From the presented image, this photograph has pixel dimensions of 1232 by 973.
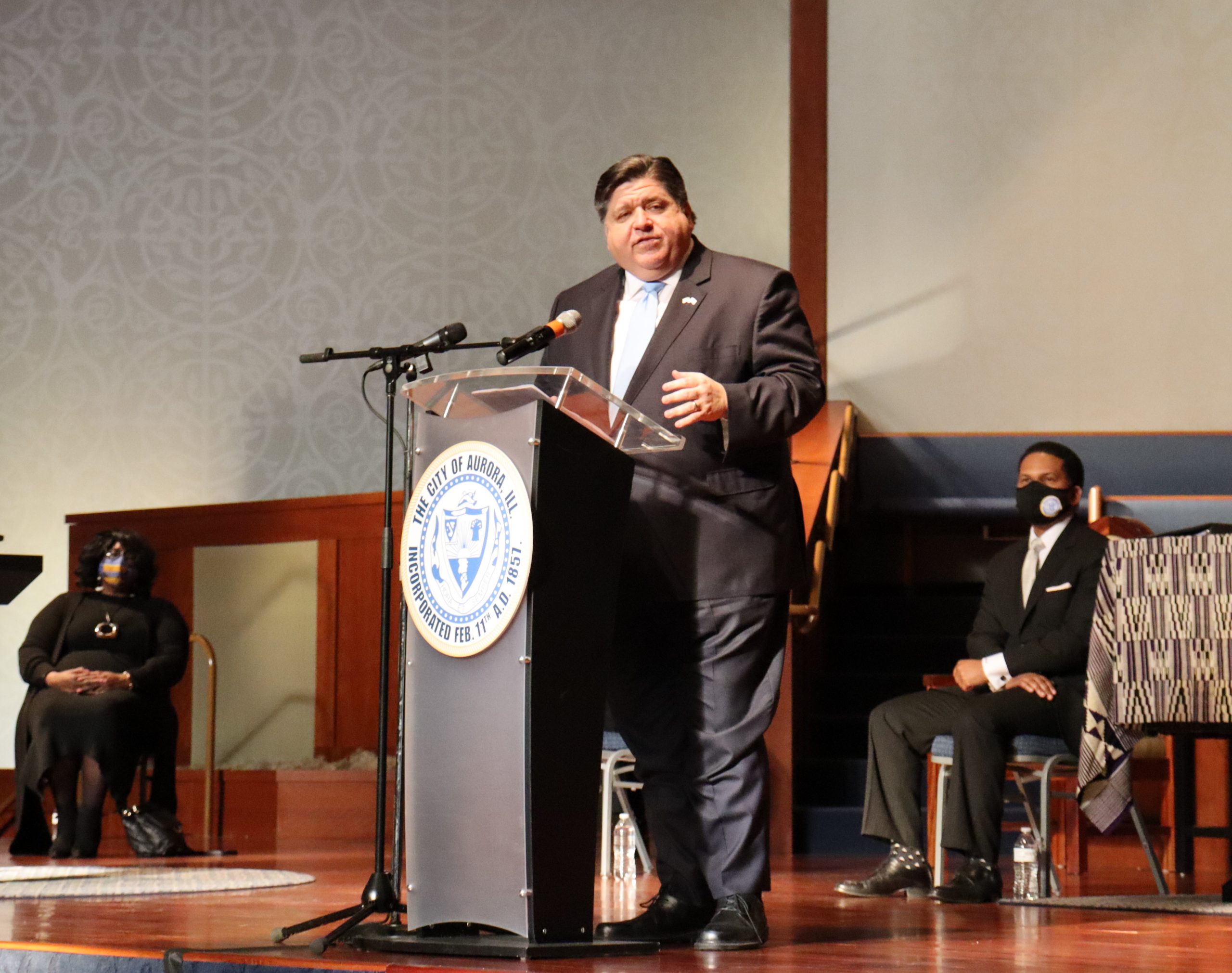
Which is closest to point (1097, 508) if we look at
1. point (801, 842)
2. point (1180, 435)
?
point (1180, 435)

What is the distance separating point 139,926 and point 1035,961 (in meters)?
1.41

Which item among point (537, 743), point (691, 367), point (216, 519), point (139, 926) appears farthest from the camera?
point (216, 519)

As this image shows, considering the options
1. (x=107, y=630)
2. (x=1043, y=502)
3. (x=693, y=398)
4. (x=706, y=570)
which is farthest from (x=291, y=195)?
(x=693, y=398)

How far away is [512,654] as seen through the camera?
6.64ft

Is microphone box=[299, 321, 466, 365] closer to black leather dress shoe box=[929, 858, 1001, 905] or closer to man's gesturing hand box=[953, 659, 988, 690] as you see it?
black leather dress shoe box=[929, 858, 1001, 905]

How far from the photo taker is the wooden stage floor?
6.82 ft

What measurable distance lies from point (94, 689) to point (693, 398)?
3.43m

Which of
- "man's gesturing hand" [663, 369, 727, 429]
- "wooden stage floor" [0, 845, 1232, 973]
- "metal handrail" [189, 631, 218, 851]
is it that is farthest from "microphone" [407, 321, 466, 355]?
"metal handrail" [189, 631, 218, 851]

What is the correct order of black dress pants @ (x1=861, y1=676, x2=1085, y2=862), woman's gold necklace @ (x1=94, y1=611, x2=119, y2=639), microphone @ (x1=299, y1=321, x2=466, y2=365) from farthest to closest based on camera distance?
woman's gold necklace @ (x1=94, y1=611, x2=119, y2=639)
black dress pants @ (x1=861, y1=676, x2=1085, y2=862)
microphone @ (x1=299, y1=321, x2=466, y2=365)

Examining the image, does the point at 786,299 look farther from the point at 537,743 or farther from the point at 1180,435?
the point at 1180,435

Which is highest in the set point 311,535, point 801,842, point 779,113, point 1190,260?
point 779,113

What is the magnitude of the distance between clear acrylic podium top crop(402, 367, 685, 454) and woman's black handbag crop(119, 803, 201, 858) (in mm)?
3023

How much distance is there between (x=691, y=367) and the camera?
7.73 ft

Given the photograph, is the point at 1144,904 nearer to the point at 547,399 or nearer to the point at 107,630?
the point at 547,399
